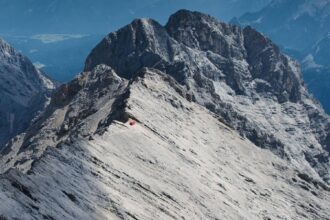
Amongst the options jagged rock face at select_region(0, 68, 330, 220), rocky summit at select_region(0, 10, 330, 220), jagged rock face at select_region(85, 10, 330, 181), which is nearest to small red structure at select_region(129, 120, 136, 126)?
rocky summit at select_region(0, 10, 330, 220)

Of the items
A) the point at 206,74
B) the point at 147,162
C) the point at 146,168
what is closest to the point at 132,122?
the point at 147,162

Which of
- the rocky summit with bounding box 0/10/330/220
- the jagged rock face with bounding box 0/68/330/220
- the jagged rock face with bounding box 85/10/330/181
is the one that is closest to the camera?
the jagged rock face with bounding box 0/68/330/220

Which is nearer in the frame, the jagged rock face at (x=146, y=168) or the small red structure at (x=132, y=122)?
the jagged rock face at (x=146, y=168)

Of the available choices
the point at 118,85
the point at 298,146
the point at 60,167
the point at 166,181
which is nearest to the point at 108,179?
the point at 60,167

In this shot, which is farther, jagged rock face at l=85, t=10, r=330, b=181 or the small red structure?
jagged rock face at l=85, t=10, r=330, b=181

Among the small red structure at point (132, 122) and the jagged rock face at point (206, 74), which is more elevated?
the jagged rock face at point (206, 74)

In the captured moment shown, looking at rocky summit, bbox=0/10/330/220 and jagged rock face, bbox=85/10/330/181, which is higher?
jagged rock face, bbox=85/10/330/181

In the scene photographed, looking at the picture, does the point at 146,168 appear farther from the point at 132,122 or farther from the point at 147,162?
the point at 132,122

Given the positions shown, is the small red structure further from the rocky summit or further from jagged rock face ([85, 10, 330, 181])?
jagged rock face ([85, 10, 330, 181])

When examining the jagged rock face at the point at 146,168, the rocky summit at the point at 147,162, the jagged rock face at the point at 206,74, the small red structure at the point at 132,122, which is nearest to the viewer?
the jagged rock face at the point at 146,168

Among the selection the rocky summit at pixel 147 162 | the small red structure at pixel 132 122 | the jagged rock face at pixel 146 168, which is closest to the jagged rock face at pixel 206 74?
the rocky summit at pixel 147 162

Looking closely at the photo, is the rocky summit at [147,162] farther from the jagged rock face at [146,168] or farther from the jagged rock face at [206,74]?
the jagged rock face at [206,74]

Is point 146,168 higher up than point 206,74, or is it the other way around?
point 206,74
